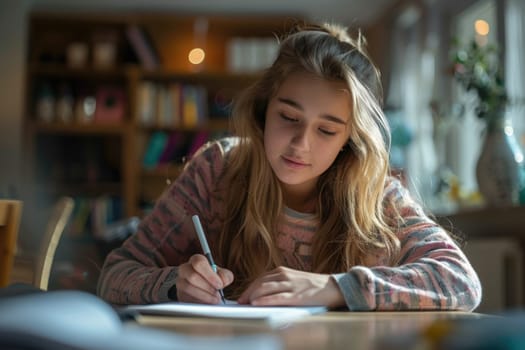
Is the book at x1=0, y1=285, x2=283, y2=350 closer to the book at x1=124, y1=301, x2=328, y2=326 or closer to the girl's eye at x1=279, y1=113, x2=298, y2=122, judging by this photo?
the book at x1=124, y1=301, x2=328, y2=326

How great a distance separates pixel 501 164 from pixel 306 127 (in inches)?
92.4

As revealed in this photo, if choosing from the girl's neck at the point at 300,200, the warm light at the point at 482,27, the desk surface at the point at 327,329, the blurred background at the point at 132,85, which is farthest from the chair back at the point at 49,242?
the blurred background at the point at 132,85

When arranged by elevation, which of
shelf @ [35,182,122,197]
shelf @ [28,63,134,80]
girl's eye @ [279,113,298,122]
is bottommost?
shelf @ [35,182,122,197]

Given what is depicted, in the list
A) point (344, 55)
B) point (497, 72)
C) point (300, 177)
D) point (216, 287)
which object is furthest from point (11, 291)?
point (497, 72)

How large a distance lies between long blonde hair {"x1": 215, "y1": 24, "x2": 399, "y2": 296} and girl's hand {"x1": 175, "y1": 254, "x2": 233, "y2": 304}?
22 cm

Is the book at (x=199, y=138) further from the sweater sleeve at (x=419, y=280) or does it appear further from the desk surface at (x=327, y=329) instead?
the desk surface at (x=327, y=329)

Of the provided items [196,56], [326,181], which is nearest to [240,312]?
[326,181]

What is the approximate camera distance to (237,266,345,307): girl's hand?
108 cm

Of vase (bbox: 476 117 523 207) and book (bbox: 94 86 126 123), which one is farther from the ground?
book (bbox: 94 86 126 123)

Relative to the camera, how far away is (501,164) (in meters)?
3.53

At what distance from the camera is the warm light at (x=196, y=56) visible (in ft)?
21.1

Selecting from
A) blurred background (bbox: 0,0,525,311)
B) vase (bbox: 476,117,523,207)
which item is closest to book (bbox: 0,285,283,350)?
vase (bbox: 476,117,523,207)

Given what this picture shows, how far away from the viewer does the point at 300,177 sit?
1.43m

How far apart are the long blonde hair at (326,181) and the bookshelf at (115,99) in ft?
14.6
